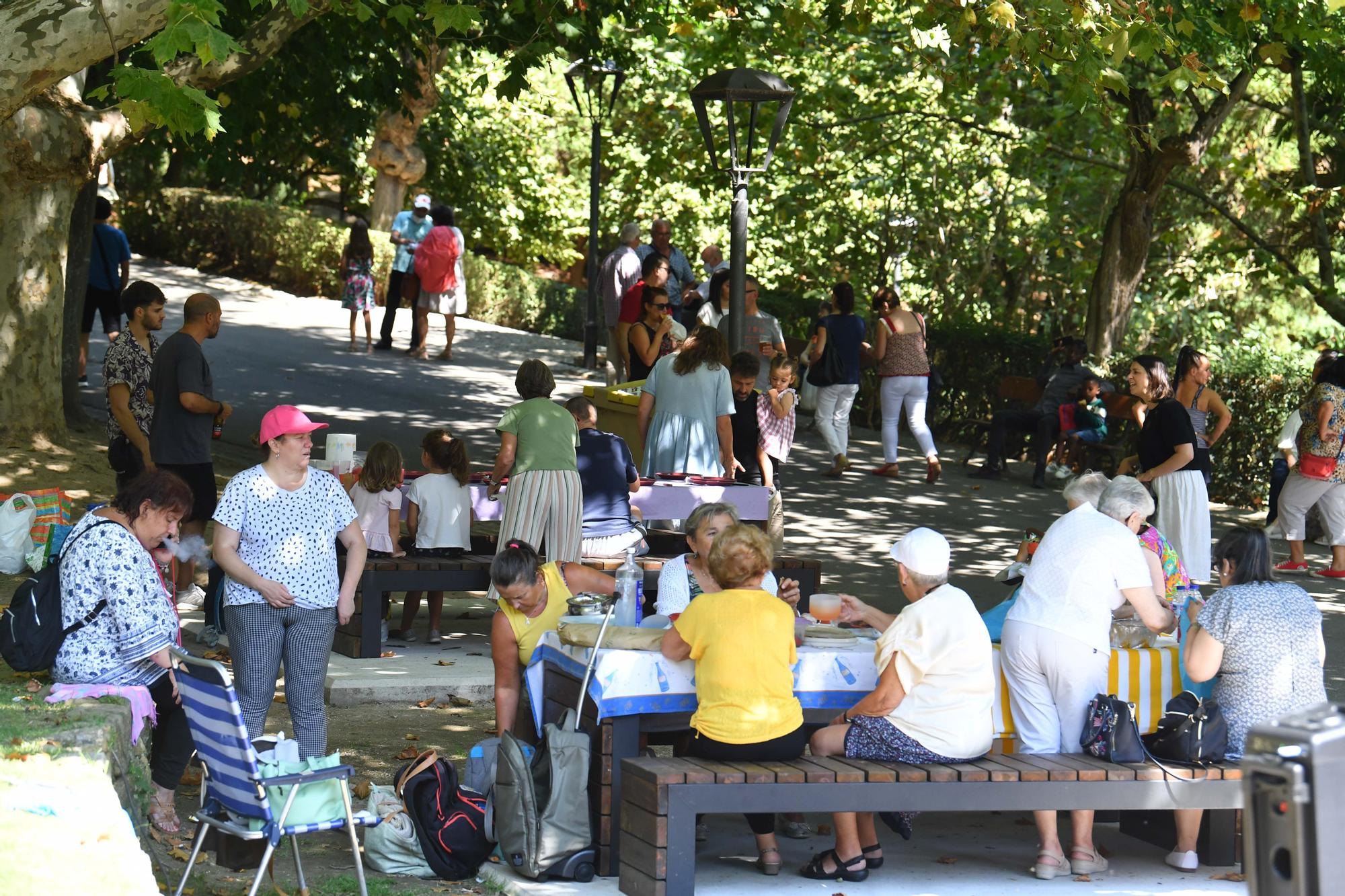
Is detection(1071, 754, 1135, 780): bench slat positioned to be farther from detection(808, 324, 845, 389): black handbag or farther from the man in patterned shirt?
detection(808, 324, 845, 389): black handbag

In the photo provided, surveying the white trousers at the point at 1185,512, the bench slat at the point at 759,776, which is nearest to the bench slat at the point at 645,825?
the bench slat at the point at 759,776

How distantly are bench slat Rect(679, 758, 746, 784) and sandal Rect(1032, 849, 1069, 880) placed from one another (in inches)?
51.1

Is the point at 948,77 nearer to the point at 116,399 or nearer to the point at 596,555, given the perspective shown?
the point at 596,555

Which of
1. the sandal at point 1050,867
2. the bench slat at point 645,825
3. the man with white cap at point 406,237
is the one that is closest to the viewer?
the bench slat at point 645,825

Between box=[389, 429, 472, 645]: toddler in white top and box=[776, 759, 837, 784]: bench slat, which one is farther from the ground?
box=[389, 429, 472, 645]: toddler in white top

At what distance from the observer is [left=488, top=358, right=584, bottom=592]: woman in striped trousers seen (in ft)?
29.6

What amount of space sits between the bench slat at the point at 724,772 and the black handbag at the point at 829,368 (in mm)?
9838

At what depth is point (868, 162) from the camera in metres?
21.4

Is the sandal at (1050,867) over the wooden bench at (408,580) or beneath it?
beneath

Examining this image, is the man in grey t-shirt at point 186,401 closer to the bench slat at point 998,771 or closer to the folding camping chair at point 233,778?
the folding camping chair at point 233,778

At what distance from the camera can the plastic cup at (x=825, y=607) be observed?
6559mm

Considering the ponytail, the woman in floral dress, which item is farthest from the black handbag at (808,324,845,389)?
the ponytail

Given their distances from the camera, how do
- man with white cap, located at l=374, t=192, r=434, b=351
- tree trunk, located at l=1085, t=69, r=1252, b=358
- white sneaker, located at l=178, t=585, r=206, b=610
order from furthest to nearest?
man with white cap, located at l=374, t=192, r=434, b=351 → tree trunk, located at l=1085, t=69, r=1252, b=358 → white sneaker, located at l=178, t=585, r=206, b=610

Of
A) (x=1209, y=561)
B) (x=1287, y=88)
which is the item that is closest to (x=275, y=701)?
(x=1209, y=561)
